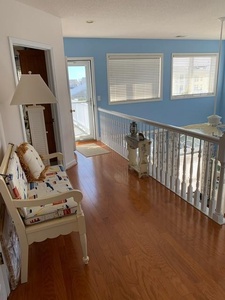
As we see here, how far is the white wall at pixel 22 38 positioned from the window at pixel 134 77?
2.13 m

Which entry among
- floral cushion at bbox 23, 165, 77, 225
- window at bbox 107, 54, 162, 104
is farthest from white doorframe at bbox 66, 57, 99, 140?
floral cushion at bbox 23, 165, 77, 225

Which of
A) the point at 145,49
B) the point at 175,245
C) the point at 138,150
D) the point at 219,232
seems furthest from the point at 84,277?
the point at 145,49

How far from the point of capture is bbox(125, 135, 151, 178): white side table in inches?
128

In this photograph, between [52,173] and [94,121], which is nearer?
[52,173]

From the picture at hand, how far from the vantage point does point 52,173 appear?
2.41m

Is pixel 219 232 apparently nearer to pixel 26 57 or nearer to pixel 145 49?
pixel 26 57

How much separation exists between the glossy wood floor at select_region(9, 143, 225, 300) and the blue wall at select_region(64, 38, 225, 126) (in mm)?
3626

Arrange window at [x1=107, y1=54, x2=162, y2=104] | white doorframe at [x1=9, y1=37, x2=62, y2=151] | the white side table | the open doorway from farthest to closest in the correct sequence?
window at [x1=107, y1=54, x2=162, y2=104] < the open doorway < the white side table < white doorframe at [x1=9, y1=37, x2=62, y2=151]

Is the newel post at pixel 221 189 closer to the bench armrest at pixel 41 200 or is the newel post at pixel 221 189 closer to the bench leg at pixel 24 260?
the bench armrest at pixel 41 200

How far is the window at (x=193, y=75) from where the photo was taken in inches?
247

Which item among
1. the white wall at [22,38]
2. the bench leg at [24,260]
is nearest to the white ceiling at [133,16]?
the white wall at [22,38]

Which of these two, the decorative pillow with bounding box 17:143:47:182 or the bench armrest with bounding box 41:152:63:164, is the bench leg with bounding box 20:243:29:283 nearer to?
the decorative pillow with bounding box 17:143:47:182

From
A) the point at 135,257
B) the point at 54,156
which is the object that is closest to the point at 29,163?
the point at 54,156

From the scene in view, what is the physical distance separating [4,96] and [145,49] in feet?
14.2
